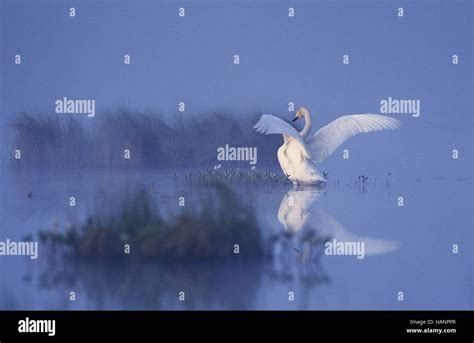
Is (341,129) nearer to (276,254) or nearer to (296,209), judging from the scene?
(296,209)

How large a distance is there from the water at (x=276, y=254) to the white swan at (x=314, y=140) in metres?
0.12

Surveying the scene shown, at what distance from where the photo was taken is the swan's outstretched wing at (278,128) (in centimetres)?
460

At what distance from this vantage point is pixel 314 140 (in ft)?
15.3

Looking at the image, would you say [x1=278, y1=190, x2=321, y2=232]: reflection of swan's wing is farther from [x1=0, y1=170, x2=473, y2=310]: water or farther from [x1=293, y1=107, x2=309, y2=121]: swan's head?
[x1=293, y1=107, x2=309, y2=121]: swan's head

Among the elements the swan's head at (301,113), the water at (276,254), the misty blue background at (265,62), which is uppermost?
the misty blue background at (265,62)

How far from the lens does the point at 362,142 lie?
15.4 ft

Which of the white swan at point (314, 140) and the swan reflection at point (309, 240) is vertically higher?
the white swan at point (314, 140)

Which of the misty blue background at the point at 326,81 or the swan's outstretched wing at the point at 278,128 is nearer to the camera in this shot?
the swan's outstretched wing at the point at 278,128

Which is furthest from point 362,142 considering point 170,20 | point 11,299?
point 11,299

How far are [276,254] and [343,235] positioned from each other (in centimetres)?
45

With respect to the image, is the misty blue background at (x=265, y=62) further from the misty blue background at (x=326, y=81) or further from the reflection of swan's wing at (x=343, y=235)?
the reflection of swan's wing at (x=343, y=235)

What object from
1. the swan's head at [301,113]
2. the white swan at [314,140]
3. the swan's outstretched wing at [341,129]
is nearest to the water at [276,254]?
the white swan at [314,140]

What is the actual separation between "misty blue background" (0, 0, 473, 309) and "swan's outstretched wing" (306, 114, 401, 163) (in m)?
0.05

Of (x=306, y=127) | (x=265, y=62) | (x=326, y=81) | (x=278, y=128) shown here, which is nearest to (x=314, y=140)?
(x=306, y=127)
